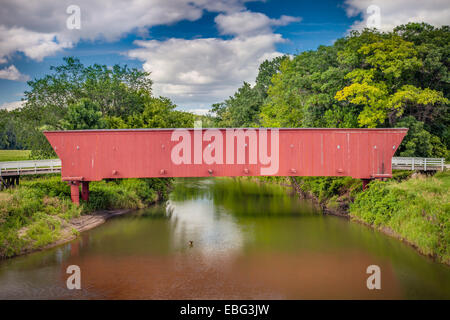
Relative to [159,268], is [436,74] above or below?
above

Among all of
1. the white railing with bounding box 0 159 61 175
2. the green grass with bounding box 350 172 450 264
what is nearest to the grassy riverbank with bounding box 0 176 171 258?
the white railing with bounding box 0 159 61 175

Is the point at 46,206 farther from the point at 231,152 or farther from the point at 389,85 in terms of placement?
the point at 389,85

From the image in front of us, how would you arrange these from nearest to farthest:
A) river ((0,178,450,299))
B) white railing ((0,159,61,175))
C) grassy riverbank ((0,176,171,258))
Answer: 1. river ((0,178,450,299))
2. grassy riverbank ((0,176,171,258))
3. white railing ((0,159,61,175))

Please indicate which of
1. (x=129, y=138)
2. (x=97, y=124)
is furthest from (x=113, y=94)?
(x=129, y=138)

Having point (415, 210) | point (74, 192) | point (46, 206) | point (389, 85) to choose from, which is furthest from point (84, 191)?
point (389, 85)

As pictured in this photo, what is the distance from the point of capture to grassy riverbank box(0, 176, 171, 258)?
14.1m

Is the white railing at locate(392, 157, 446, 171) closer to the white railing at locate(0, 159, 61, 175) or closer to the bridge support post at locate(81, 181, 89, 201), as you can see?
the bridge support post at locate(81, 181, 89, 201)

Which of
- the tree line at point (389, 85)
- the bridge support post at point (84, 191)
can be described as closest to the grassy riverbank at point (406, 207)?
the tree line at point (389, 85)

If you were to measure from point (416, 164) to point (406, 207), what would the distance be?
5.74 metres

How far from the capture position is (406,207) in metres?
15.9

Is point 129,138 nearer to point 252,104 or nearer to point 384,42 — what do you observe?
point 384,42

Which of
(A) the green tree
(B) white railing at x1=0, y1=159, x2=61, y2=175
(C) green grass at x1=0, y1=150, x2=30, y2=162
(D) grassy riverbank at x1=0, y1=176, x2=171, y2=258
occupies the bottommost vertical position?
(D) grassy riverbank at x1=0, y1=176, x2=171, y2=258

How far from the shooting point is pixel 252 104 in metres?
43.4
